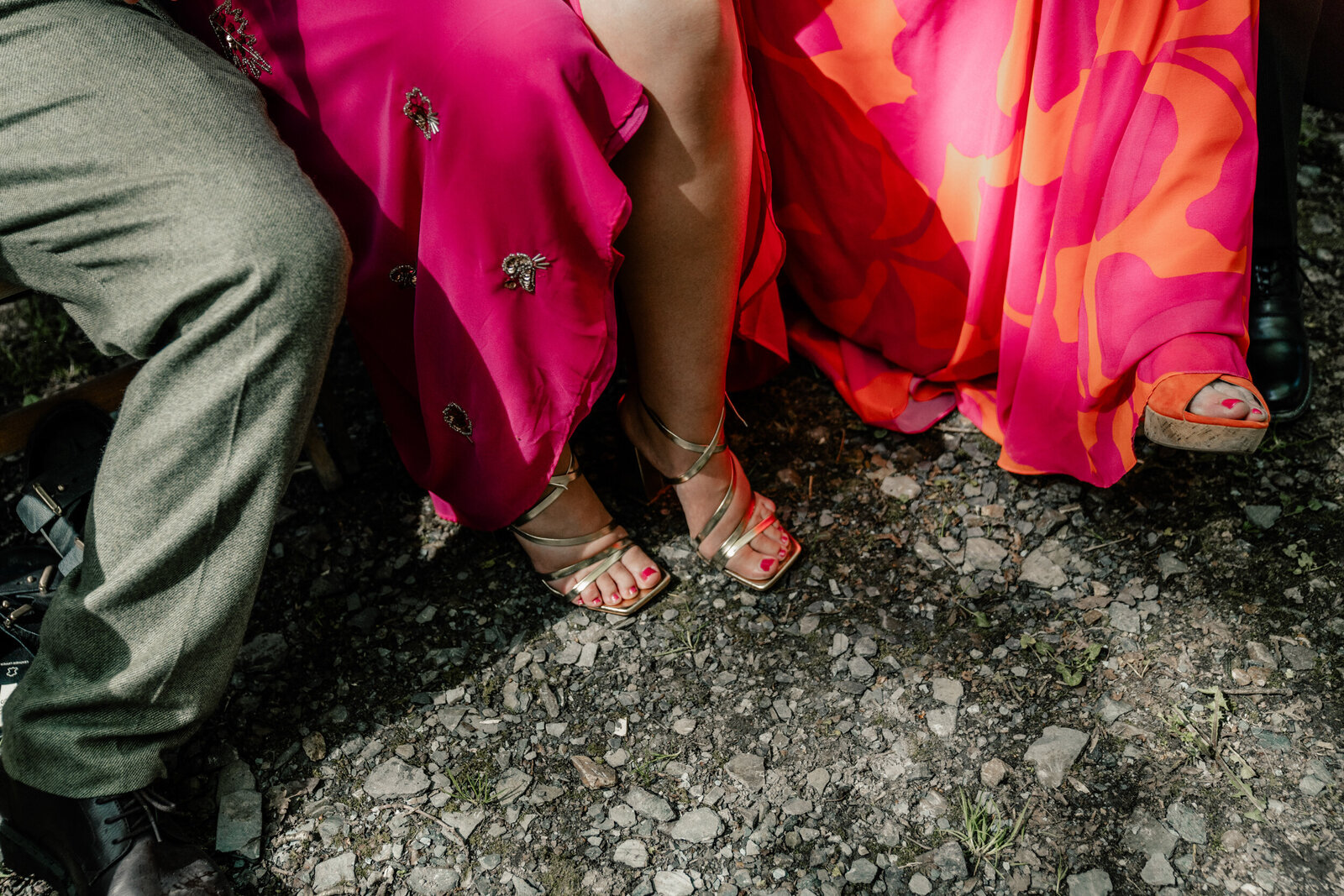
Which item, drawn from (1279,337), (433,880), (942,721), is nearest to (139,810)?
(433,880)

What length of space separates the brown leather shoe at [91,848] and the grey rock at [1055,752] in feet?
3.62

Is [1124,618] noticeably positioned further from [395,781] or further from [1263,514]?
[395,781]

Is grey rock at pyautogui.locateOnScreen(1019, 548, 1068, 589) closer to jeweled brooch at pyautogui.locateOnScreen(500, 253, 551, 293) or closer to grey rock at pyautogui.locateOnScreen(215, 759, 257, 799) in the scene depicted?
jeweled brooch at pyautogui.locateOnScreen(500, 253, 551, 293)

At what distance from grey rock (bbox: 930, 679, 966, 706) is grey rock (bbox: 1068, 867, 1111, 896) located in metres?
→ 0.27

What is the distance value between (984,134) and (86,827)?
1.62 metres

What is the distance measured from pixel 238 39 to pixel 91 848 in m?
1.09

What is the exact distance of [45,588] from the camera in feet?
4.22

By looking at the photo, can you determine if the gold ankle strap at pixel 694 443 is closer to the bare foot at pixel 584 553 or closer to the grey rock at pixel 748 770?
the bare foot at pixel 584 553

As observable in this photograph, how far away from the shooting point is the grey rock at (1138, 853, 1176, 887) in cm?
106

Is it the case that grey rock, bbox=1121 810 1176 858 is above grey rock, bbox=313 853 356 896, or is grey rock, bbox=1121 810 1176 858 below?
below

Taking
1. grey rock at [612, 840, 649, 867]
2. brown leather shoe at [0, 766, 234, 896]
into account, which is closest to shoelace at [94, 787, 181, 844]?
brown leather shoe at [0, 766, 234, 896]

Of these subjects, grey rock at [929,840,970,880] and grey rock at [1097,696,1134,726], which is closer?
grey rock at [929,840,970,880]

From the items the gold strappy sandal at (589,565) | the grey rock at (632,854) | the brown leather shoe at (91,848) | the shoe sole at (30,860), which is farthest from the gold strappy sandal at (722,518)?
the shoe sole at (30,860)

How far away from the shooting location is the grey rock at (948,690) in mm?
1268
